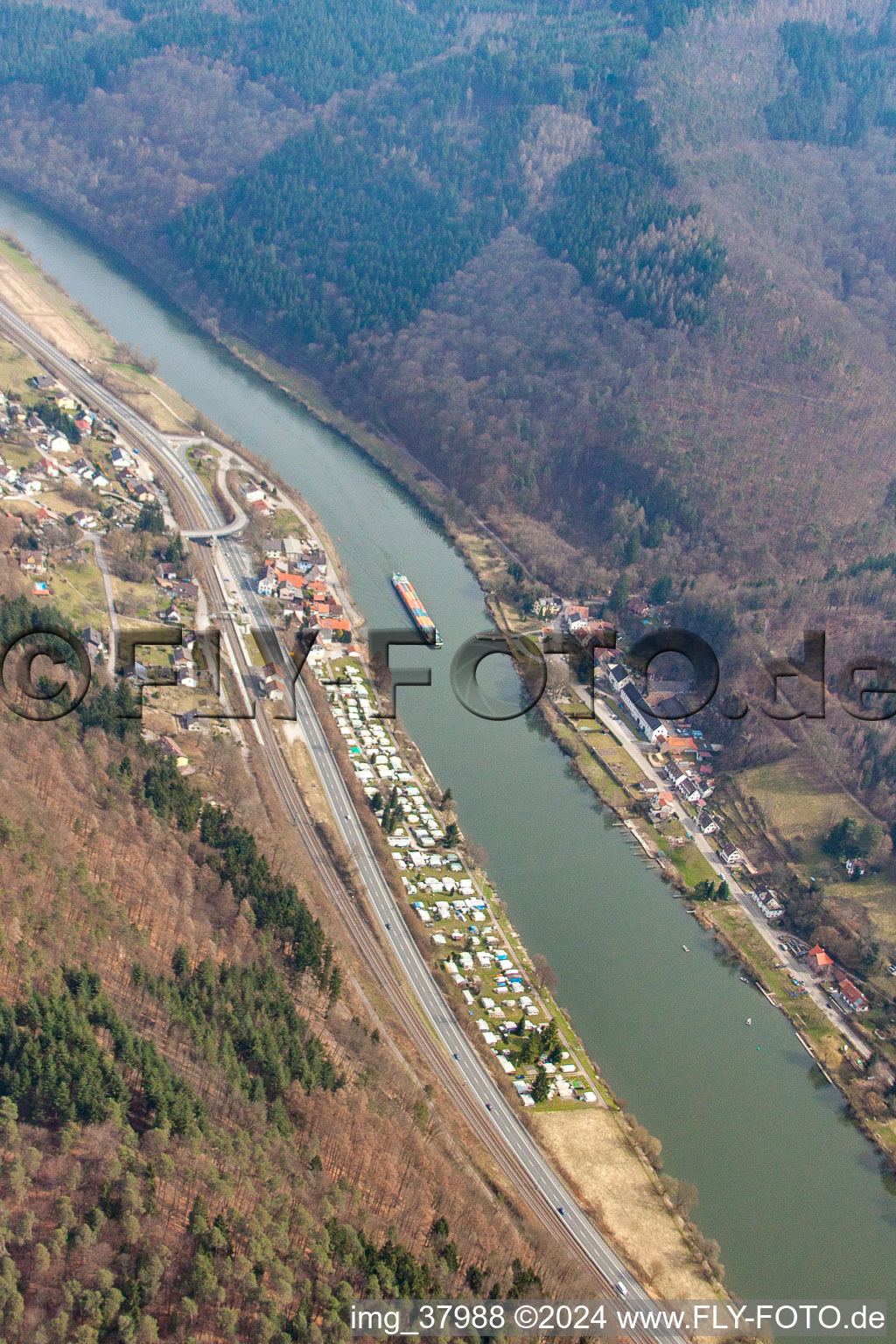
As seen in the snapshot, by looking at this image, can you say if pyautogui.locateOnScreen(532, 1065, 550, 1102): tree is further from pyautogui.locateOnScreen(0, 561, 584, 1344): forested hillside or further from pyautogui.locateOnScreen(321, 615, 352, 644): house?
pyautogui.locateOnScreen(321, 615, 352, 644): house

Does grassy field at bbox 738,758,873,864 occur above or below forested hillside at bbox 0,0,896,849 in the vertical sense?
below

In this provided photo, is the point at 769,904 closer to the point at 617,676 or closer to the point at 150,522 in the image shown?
the point at 617,676

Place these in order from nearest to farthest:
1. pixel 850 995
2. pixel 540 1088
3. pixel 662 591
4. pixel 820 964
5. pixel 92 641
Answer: pixel 540 1088 → pixel 850 995 → pixel 820 964 → pixel 92 641 → pixel 662 591

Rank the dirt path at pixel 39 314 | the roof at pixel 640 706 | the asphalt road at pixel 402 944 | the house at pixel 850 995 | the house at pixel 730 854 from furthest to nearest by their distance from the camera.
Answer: the dirt path at pixel 39 314
the roof at pixel 640 706
the house at pixel 730 854
the house at pixel 850 995
the asphalt road at pixel 402 944

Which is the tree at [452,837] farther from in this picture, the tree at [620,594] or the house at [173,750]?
the tree at [620,594]

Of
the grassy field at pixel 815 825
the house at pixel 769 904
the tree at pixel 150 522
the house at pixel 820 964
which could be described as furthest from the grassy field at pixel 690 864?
the tree at pixel 150 522

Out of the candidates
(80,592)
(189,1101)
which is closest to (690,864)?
(189,1101)

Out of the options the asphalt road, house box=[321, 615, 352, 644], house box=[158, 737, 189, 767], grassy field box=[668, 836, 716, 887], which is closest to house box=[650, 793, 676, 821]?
grassy field box=[668, 836, 716, 887]
